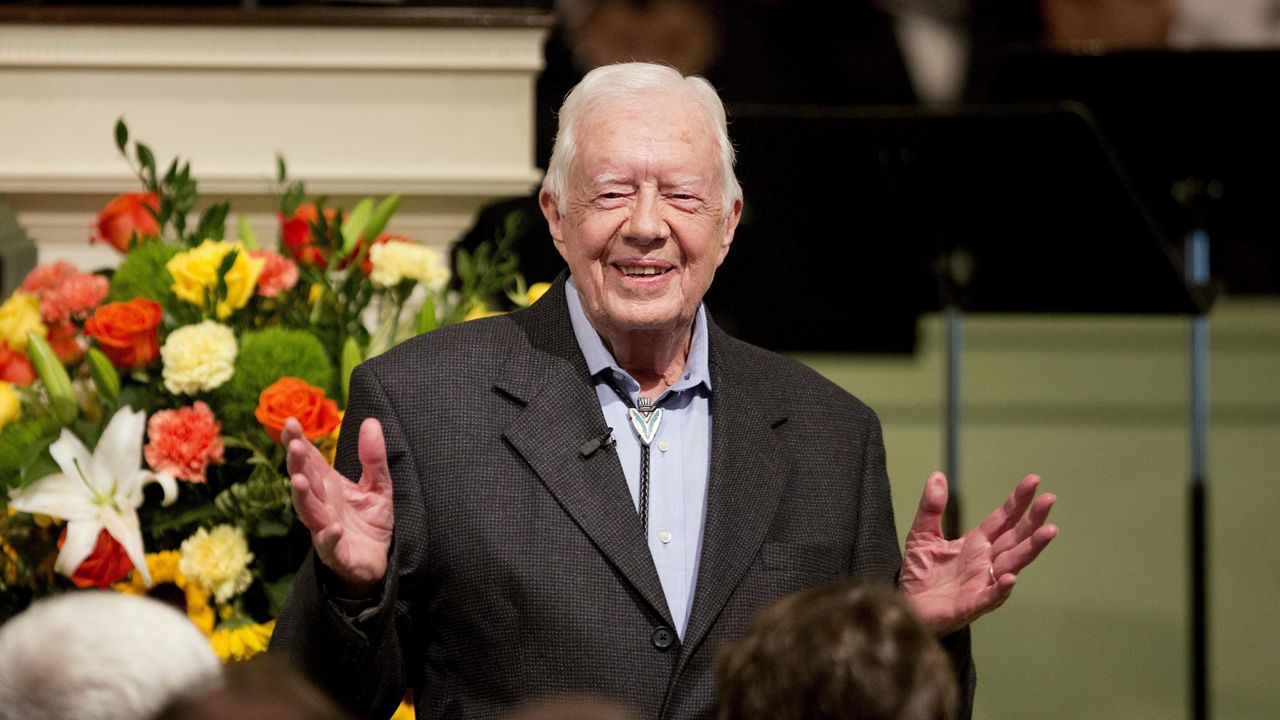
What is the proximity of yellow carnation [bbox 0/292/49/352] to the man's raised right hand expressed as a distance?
30.5 inches

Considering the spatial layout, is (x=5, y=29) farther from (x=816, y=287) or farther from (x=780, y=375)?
(x=816, y=287)

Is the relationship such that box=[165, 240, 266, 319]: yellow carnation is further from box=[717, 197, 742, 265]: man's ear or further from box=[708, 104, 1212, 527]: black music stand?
box=[708, 104, 1212, 527]: black music stand

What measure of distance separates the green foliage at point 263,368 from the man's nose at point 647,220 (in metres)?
0.53

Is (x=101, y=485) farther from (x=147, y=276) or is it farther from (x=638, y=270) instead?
(x=638, y=270)

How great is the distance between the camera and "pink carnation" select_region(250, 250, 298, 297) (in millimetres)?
2252

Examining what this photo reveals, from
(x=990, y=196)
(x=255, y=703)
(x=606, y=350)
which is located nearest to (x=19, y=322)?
(x=606, y=350)

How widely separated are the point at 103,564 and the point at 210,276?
41 centimetres

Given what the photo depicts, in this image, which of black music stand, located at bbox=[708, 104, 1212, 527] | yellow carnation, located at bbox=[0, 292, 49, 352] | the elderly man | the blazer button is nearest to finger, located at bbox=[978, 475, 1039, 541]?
the elderly man

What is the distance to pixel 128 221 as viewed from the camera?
92.6 inches

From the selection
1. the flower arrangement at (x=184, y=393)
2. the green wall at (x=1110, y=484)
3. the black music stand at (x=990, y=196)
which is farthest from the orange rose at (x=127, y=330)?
the green wall at (x=1110, y=484)

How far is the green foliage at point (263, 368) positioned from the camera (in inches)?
84.9

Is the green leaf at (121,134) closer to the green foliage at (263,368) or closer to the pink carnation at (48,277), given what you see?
the pink carnation at (48,277)

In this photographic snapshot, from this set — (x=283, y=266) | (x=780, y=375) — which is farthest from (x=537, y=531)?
(x=283, y=266)

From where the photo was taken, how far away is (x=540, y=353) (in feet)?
6.55
